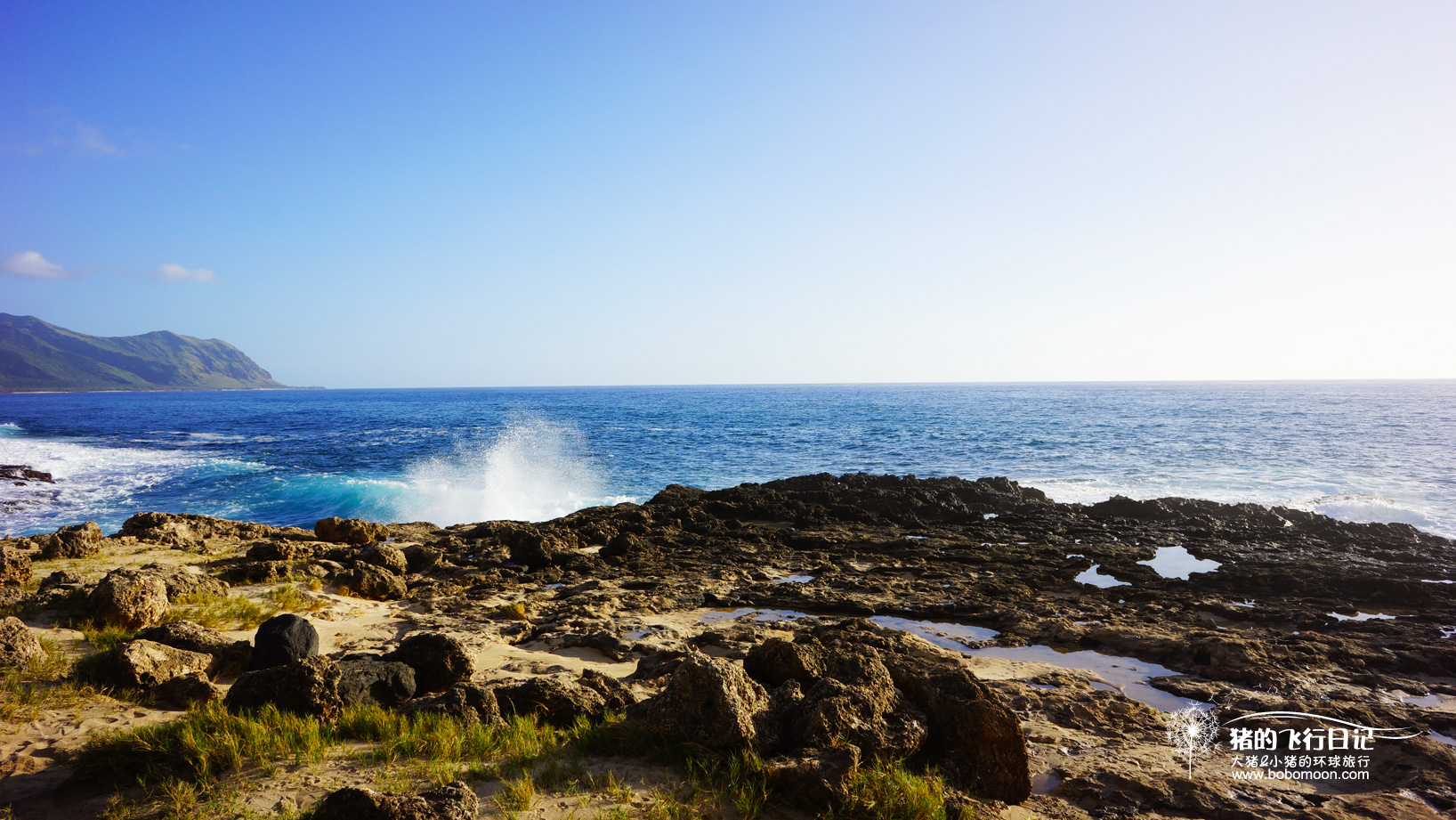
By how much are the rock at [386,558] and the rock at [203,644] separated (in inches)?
184

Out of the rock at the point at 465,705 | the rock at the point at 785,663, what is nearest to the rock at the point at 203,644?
the rock at the point at 465,705

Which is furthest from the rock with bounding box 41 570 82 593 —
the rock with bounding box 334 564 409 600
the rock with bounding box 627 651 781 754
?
the rock with bounding box 627 651 781 754

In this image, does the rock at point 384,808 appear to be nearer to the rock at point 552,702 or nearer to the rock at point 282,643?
the rock at point 552,702

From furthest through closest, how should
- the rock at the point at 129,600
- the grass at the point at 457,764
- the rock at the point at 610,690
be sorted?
the rock at the point at 129,600 < the rock at the point at 610,690 < the grass at the point at 457,764

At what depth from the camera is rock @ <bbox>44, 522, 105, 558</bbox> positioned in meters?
11.4

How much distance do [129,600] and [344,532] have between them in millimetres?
7331

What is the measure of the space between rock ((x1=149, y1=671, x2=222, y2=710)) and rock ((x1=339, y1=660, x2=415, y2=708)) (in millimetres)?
1137

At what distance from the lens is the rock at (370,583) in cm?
1066

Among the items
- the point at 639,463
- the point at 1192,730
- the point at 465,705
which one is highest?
the point at 465,705

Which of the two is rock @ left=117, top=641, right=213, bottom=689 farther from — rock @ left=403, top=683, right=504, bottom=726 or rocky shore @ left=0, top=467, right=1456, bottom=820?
rock @ left=403, top=683, right=504, bottom=726

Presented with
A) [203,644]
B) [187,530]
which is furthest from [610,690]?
[187,530]

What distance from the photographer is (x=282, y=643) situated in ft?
21.3

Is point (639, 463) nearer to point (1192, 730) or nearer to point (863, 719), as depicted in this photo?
point (1192, 730)

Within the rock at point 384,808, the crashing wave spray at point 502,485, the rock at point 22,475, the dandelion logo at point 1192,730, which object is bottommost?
the crashing wave spray at point 502,485
